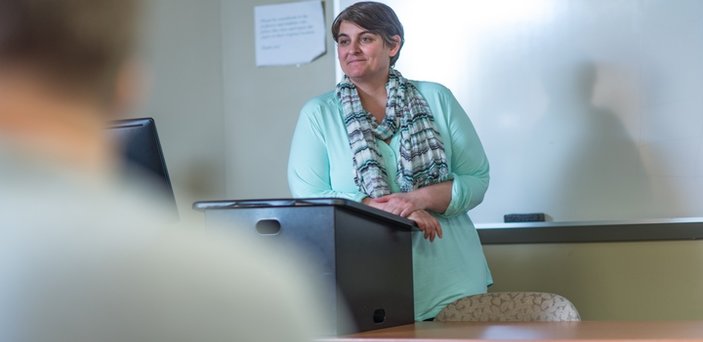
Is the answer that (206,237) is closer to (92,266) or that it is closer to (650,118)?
(92,266)

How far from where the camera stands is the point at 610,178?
2.95 metres

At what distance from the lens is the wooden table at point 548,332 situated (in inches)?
51.0

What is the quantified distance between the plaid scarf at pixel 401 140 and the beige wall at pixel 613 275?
3.11 feet

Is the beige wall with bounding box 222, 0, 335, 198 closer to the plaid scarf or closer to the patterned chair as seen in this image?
the plaid scarf

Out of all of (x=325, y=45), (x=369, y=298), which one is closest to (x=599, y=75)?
(x=325, y=45)

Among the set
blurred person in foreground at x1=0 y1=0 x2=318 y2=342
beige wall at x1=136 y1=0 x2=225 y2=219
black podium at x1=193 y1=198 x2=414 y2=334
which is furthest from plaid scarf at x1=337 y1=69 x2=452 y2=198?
blurred person in foreground at x1=0 y1=0 x2=318 y2=342

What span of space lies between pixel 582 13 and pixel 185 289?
266cm

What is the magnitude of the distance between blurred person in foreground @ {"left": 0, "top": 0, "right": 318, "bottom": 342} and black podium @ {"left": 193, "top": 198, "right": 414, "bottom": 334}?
2.64ft

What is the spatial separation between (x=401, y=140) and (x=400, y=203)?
235mm

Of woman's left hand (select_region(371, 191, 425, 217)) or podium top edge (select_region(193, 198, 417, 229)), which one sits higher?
podium top edge (select_region(193, 198, 417, 229))

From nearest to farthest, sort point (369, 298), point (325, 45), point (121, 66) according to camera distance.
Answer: point (121, 66), point (369, 298), point (325, 45)

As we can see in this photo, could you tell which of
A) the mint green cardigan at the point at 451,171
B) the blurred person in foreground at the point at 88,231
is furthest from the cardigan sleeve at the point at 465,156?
the blurred person in foreground at the point at 88,231

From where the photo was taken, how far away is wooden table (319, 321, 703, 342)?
129 cm

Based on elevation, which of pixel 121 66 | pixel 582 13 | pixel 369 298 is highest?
pixel 582 13
